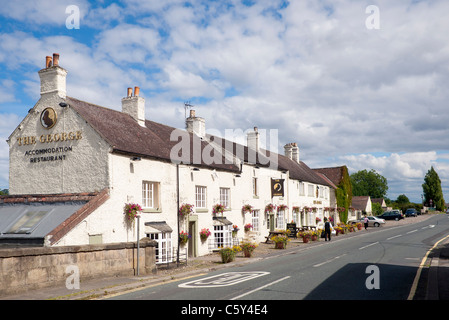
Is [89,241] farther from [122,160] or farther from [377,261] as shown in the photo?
[377,261]

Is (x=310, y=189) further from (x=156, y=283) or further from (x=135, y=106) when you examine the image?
(x=156, y=283)

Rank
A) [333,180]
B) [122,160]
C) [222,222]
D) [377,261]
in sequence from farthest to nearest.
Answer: [333,180] → [222,222] → [122,160] → [377,261]

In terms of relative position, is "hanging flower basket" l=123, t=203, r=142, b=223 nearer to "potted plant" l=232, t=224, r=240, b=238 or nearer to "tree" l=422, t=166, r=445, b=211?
"potted plant" l=232, t=224, r=240, b=238

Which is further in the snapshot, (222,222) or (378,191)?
(378,191)

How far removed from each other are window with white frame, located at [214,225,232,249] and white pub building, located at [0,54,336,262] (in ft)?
0.21

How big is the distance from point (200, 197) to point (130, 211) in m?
6.98

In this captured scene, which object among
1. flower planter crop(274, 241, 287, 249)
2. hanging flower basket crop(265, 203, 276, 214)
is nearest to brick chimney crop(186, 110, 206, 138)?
hanging flower basket crop(265, 203, 276, 214)

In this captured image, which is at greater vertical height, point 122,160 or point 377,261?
point 122,160

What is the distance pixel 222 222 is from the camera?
26406mm

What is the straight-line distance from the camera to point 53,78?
20.2 meters

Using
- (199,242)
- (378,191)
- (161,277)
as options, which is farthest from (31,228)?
(378,191)

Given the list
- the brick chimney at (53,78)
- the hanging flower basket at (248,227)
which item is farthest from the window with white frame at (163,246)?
the hanging flower basket at (248,227)

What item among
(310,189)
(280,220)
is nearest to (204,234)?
(280,220)
